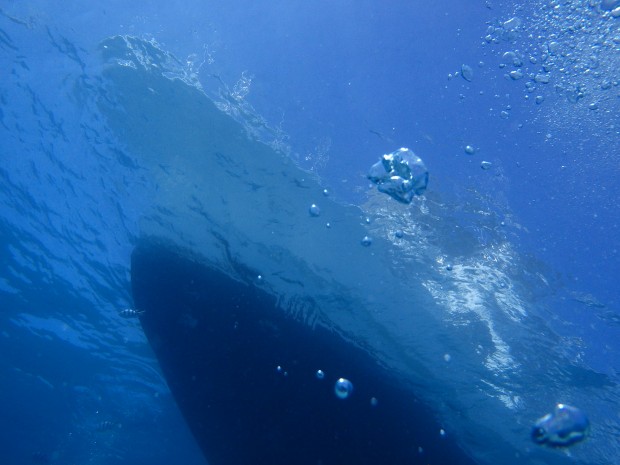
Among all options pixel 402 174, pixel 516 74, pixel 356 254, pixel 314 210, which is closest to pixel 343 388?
pixel 356 254

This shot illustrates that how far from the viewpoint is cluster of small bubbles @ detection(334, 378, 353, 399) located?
13.1 m

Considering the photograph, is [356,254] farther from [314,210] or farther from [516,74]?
[516,74]

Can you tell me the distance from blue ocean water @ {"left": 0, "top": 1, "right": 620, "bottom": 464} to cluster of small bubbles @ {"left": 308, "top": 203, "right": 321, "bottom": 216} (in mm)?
204

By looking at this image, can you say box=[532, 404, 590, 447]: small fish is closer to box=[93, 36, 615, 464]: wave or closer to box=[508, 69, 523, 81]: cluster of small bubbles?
box=[93, 36, 615, 464]: wave

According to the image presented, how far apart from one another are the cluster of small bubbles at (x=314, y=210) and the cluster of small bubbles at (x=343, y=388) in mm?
5770

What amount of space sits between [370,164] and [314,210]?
2.56m

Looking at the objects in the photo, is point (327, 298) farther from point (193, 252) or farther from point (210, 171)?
point (210, 171)

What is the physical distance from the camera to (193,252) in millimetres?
14148

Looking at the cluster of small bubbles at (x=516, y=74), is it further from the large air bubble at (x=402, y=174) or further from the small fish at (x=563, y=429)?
the small fish at (x=563, y=429)

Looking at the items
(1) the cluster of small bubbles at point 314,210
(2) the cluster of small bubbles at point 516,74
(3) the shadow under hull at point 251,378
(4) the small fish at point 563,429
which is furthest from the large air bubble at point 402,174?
(3) the shadow under hull at point 251,378

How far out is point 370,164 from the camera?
10188 mm

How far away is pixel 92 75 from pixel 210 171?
4.01 m

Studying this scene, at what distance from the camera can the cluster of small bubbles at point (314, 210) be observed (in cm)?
1193

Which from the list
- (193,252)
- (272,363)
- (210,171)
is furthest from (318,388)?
(210,171)
